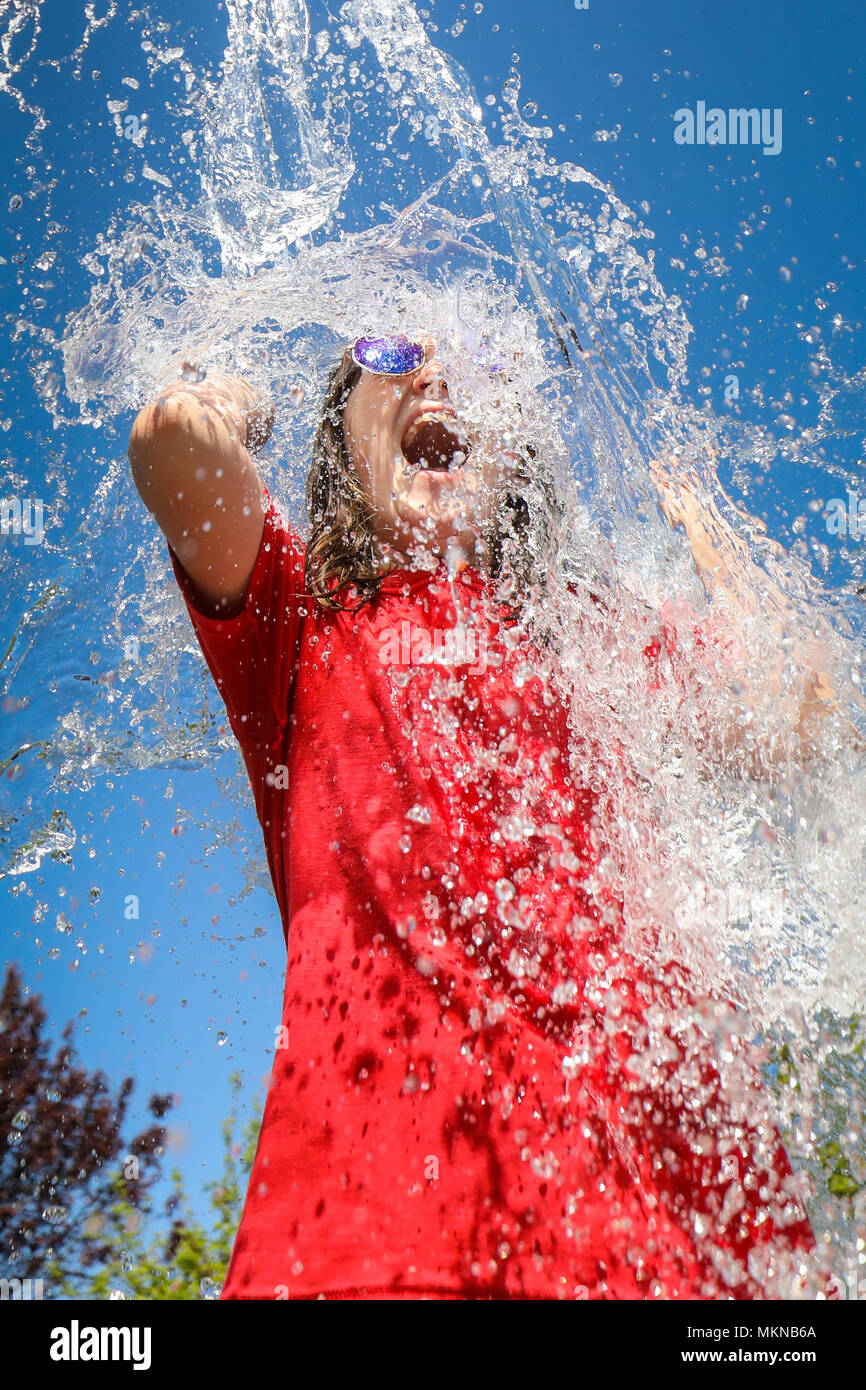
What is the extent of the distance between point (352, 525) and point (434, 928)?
42.8 inches

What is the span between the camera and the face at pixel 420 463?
2.29 meters

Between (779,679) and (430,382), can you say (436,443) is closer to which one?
(430,382)

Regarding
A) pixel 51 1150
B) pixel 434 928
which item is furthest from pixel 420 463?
pixel 51 1150

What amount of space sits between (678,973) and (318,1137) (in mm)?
799

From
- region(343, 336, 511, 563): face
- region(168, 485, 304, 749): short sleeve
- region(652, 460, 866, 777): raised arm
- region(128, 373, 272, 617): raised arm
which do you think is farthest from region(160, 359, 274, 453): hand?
region(652, 460, 866, 777): raised arm

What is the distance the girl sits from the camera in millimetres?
Answer: 1438

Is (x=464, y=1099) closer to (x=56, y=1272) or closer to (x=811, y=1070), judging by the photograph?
(x=811, y=1070)

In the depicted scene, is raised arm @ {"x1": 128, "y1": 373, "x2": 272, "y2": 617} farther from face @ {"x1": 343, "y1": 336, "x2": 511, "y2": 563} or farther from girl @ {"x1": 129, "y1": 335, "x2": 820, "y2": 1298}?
face @ {"x1": 343, "y1": 336, "x2": 511, "y2": 563}

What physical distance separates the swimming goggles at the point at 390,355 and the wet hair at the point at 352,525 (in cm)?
13

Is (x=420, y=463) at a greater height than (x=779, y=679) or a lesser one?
greater

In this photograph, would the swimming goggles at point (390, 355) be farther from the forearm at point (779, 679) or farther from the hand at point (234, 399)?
the forearm at point (779, 679)

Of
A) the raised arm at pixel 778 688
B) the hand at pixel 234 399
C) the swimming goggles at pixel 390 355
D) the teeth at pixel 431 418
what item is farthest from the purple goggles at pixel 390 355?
the raised arm at pixel 778 688

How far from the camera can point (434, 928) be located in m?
1.69
